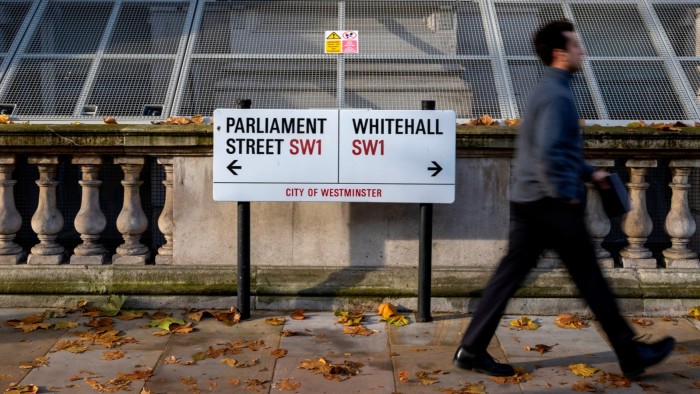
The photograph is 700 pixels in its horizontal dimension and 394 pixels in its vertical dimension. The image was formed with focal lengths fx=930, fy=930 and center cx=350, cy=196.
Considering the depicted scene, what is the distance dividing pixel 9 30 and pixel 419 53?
3.82 meters

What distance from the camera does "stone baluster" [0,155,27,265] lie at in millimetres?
6520

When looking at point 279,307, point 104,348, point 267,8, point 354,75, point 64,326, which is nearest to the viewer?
point 104,348

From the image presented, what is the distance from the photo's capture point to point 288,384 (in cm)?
504

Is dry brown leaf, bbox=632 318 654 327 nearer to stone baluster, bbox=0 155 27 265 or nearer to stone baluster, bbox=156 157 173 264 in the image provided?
stone baluster, bbox=156 157 173 264

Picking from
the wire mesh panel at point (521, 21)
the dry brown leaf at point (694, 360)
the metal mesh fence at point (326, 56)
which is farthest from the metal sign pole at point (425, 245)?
the wire mesh panel at point (521, 21)

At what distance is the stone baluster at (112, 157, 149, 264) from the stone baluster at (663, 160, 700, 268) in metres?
3.69

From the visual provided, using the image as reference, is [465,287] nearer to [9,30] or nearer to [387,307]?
[387,307]

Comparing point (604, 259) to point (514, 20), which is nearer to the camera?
point (604, 259)

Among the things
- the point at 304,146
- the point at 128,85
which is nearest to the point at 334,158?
the point at 304,146

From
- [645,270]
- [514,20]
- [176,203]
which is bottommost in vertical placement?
[645,270]

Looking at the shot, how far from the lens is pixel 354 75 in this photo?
325 inches

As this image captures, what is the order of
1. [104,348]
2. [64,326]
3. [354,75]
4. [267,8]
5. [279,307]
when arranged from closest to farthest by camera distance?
[104,348], [64,326], [279,307], [354,75], [267,8]

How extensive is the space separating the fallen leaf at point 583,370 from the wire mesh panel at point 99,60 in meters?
4.09

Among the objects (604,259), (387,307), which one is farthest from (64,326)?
(604,259)
